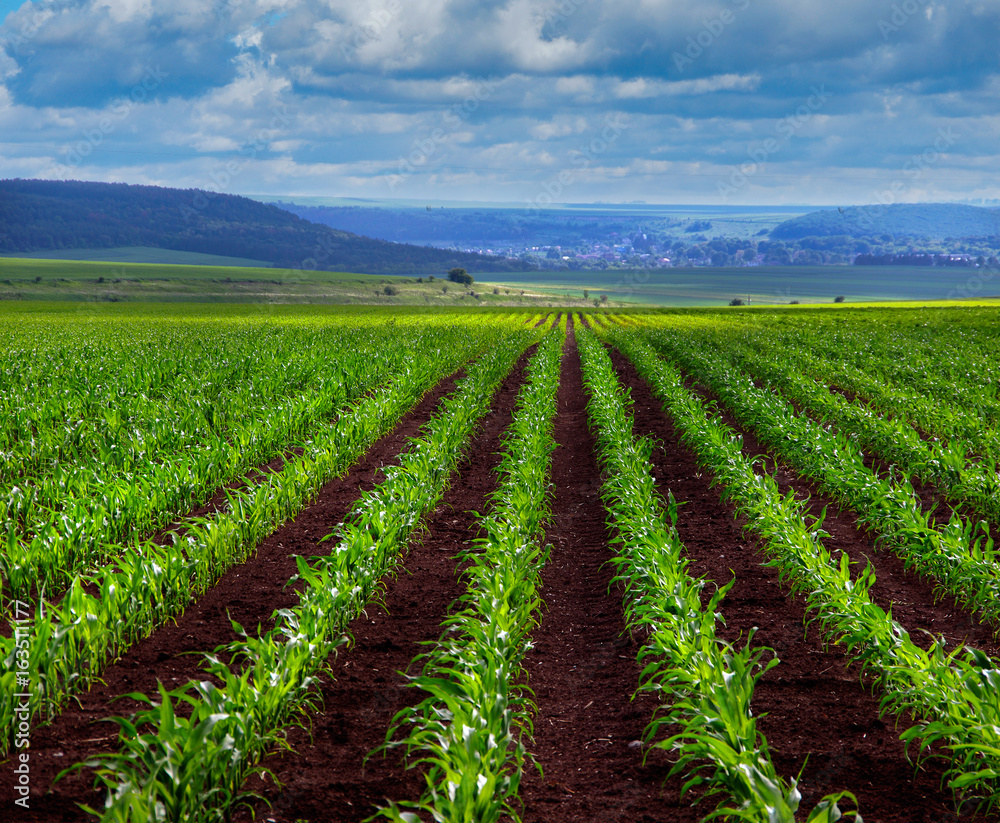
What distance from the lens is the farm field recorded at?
375 centimetres

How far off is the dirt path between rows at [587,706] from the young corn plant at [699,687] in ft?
0.57

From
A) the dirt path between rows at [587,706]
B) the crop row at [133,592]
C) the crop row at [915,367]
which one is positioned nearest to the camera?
the dirt path between rows at [587,706]

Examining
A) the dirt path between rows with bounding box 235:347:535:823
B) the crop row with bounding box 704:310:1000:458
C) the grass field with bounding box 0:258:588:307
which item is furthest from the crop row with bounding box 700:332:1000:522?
the grass field with bounding box 0:258:588:307

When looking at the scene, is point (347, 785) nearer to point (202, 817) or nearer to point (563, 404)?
point (202, 817)

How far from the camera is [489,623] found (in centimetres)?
517

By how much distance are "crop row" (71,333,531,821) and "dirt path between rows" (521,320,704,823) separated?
153 centimetres

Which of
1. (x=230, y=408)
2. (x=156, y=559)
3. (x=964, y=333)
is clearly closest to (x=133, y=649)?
(x=156, y=559)

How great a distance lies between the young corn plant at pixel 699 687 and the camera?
10.7 feet

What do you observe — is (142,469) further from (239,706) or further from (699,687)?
(699,687)

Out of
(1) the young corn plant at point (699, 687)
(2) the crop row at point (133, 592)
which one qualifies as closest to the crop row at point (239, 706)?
(2) the crop row at point (133, 592)

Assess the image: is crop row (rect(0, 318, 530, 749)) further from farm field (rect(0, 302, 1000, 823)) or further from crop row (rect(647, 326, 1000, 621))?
crop row (rect(647, 326, 1000, 621))

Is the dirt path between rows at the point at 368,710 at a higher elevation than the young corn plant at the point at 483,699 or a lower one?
lower

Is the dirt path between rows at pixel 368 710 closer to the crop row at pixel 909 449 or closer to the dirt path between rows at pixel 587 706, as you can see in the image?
the dirt path between rows at pixel 587 706

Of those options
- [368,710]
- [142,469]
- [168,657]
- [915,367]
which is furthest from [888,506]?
[915,367]
